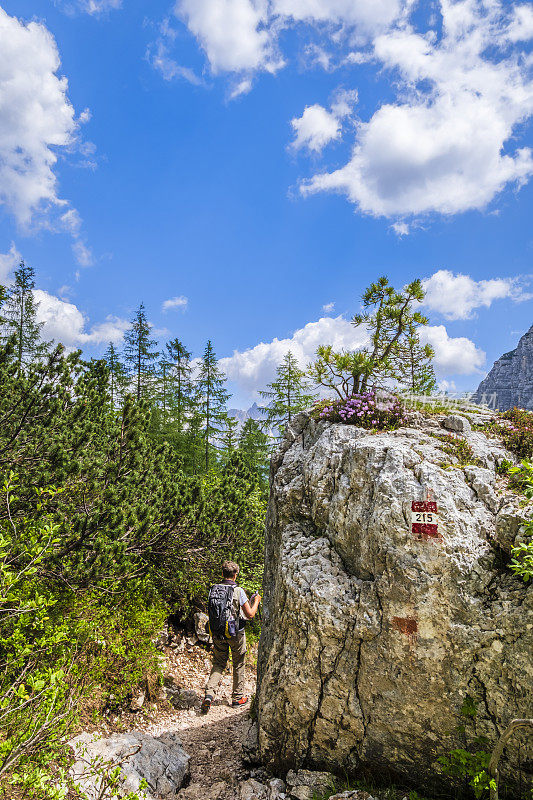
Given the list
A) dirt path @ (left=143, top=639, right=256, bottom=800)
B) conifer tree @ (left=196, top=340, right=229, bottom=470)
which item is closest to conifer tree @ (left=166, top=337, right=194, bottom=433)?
conifer tree @ (left=196, top=340, right=229, bottom=470)

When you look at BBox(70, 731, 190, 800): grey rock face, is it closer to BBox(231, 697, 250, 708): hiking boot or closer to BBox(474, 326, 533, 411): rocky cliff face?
BBox(231, 697, 250, 708): hiking boot

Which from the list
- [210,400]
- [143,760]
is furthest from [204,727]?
[210,400]

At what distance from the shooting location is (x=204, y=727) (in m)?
6.72

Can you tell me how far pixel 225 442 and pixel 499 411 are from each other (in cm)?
1733

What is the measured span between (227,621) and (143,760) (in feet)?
6.34

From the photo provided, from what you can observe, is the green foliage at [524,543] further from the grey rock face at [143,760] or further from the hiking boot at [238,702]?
the hiking boot at [238,702]

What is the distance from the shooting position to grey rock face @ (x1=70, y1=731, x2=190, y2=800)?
4.99 metres

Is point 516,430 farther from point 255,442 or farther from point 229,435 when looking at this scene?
point 229,435

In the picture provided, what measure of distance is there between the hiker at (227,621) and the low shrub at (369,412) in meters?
3.01

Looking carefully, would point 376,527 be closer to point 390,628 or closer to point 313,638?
point 390,628

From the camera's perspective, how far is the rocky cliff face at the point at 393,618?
13.7 ft

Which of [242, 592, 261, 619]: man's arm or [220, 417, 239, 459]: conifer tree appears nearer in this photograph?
[242, 592, 261, 619]: man's arm

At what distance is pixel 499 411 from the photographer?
7355 millimetres

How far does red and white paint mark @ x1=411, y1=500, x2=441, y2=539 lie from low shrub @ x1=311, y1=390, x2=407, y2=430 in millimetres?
1544
